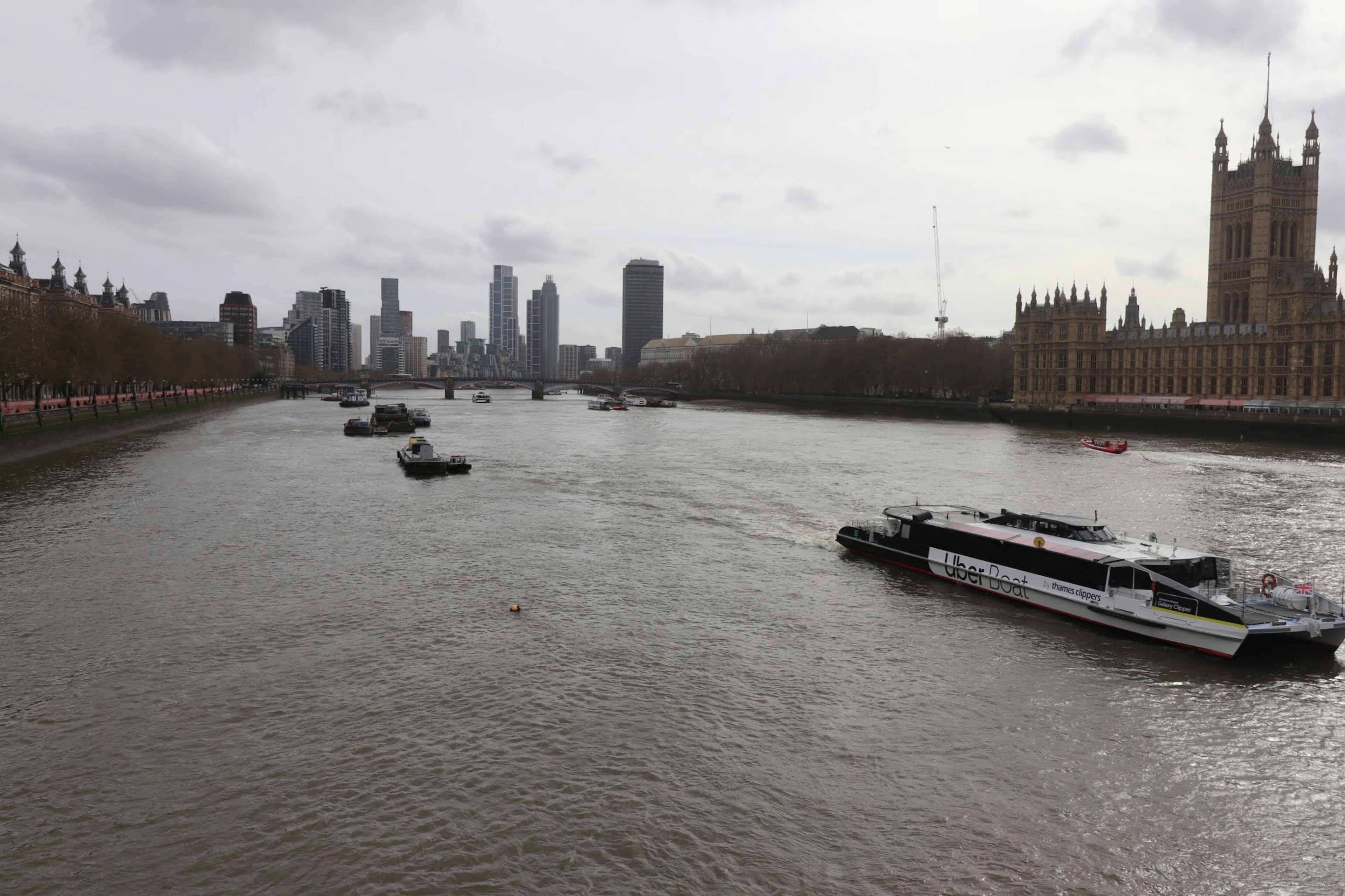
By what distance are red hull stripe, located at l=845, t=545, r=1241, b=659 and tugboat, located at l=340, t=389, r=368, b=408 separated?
142446 millimetres

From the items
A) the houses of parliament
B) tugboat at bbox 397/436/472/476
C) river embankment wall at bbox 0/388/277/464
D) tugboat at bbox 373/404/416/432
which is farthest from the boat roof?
the houses of parliament

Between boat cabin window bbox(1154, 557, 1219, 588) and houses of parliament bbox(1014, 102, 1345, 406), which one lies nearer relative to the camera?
boat cabin window bbox(1154, 557, 1219, 588)

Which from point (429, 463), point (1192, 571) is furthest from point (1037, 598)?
point (429, 463)

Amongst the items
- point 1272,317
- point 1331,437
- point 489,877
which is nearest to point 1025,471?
point 1331,437

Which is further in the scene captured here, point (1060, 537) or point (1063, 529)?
point (1063, 529)

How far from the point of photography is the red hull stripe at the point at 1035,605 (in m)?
25.4

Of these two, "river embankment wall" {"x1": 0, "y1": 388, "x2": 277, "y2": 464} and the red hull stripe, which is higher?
"river embankment wall" {"x1": 0, "y1": 388, "x2": 277, "y2": 464}

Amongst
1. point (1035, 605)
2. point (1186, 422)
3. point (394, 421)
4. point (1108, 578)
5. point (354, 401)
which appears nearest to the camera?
point (1108, 578)

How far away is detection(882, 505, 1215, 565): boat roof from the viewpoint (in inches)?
1121

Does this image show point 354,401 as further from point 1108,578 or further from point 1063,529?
point 1108,578

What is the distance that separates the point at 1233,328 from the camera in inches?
5404

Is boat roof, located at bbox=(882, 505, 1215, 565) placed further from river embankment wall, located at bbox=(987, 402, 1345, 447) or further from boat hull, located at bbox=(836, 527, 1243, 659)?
river embankment wall, located at bbox=(987, 402, 1345, 447)

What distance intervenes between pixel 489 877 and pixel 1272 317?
14543 centimetres

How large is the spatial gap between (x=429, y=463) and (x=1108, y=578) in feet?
Result: 153
